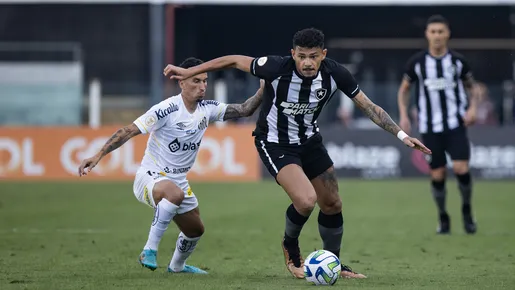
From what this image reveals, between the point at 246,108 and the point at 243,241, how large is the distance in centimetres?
314

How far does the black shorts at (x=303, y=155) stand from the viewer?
28.9 ft

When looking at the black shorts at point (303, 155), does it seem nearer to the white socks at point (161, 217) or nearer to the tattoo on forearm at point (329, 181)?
the tattoo on forearm at point (329, 181)

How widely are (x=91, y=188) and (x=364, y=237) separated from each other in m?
9.86

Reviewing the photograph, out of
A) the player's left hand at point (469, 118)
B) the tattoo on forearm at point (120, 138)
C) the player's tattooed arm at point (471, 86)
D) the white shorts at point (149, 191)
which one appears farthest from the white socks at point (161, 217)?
the player's tattooed arm at point (471, 86)

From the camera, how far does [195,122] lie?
9227 mm

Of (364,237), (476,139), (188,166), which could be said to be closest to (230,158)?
(476,139)

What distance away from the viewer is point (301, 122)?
880cm

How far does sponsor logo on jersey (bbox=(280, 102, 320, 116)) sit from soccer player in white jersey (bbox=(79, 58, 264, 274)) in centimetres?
41

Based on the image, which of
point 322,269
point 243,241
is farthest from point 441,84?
point 322,269

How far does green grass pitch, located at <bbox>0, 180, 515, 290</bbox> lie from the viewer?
8523mm

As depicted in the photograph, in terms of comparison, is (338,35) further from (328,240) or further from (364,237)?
(328,240)

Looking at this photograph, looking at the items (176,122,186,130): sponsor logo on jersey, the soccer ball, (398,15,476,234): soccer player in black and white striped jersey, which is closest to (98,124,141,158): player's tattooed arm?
(176,122,186,130): sponsor logo on jersey

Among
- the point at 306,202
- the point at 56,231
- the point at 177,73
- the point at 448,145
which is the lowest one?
the point at 56,231

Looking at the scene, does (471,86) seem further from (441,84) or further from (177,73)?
(177,73)
